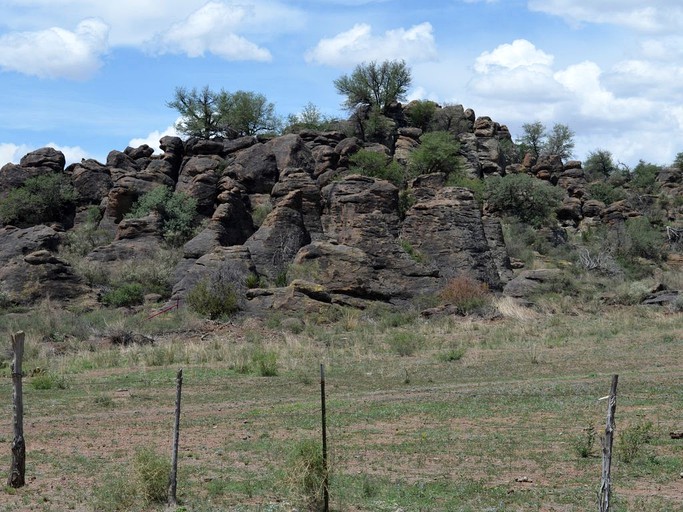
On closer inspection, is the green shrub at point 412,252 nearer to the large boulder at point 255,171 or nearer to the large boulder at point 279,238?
the large boulder at point 279,238

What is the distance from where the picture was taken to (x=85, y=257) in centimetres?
4312

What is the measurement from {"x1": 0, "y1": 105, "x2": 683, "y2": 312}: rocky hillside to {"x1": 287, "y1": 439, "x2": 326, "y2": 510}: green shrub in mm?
23454

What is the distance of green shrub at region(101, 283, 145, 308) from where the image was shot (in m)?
37.6

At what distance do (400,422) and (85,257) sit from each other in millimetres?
31203

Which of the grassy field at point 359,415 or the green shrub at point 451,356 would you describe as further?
the green shrub at point 451,356

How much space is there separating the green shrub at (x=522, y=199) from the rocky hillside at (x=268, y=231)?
0.89 metres

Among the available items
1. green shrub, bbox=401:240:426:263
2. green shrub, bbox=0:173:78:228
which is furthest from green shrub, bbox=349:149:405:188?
green shrub, bbox=0:173:78:228

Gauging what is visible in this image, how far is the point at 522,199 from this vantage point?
56.5 m

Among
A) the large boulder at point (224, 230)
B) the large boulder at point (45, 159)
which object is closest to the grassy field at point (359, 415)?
the large boulder at point (224, 230)

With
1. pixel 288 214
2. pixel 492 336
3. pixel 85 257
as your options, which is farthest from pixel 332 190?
pixel 492 336

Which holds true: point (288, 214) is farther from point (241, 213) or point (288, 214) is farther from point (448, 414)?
point (448, 414)

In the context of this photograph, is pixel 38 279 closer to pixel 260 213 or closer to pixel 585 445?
pixel 260 213

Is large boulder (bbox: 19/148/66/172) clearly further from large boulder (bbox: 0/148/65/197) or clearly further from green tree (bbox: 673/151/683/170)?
green tree (bbox: 673/151/683/170)

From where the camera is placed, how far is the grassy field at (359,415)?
10180mm
